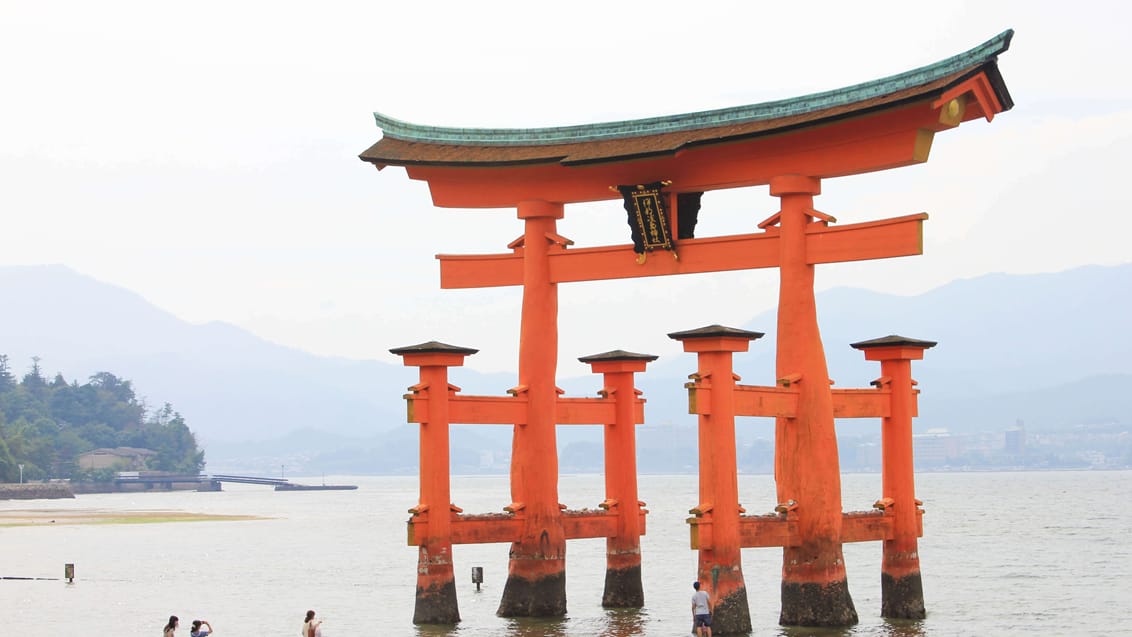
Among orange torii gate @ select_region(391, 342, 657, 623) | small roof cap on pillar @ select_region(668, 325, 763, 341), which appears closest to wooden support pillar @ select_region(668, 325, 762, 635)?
small roof cap on pillar @ select_region(668, 325, 763, 341)

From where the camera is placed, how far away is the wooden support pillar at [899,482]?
27.4 metres

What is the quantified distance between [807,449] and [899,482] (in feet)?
8.23

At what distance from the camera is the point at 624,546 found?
98.4 feet

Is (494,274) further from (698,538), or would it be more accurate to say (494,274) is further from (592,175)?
(698,538)

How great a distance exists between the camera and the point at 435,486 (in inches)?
1054

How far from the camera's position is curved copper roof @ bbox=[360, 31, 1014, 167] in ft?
80.8

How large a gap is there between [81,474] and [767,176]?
153176mm

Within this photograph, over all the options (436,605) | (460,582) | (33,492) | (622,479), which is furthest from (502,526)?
(33,492)

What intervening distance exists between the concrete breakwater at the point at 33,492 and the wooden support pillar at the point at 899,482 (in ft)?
385

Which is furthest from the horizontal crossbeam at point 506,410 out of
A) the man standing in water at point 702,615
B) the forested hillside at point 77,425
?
the forested hillside at point 77,425

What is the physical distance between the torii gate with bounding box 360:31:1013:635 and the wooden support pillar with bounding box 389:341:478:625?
0.05 meters

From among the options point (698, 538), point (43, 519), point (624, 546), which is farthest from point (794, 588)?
point (43, 519)

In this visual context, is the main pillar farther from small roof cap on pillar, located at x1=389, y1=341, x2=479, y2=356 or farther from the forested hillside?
the forested hillside

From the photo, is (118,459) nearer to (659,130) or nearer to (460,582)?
(460,582)
